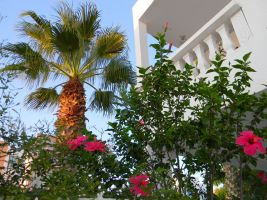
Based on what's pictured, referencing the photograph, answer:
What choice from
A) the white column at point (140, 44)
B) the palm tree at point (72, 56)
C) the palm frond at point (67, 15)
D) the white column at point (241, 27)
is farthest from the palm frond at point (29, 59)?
the white column at point (241, 27)

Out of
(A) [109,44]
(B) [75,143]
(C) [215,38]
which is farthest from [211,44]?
(A) [109,44]

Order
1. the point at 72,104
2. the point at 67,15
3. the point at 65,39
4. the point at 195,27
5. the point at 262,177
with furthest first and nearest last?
the point at 195,27, the point at 67,15, the point at 65,39, the point at 72,104, the point at 262,177

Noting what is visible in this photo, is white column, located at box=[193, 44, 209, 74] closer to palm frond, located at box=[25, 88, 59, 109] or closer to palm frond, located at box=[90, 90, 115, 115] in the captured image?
palm frond, located at box=[90, 90, 115, 115]

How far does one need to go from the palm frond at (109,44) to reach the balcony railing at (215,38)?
2.89 meters

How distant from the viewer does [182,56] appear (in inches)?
252

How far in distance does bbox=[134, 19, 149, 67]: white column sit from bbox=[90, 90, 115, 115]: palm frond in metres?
1.48

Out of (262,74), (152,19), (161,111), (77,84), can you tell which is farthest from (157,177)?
(152,19)

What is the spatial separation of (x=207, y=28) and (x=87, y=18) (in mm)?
3804

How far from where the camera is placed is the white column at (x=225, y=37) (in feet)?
17.8

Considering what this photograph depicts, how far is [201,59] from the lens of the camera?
19.3 feet

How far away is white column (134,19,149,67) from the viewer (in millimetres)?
7770

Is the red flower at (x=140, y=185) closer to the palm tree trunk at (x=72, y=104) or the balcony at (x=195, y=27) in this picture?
the balcony at (x=195, y=27)

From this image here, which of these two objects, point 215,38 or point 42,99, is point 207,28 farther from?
point 42,99

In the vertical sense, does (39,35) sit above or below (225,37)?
above
